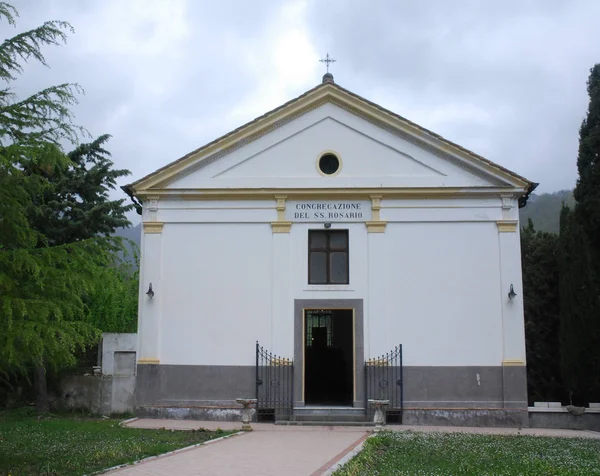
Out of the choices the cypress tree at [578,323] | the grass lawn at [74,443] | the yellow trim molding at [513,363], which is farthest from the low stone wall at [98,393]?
the cypress tree at [578,323]

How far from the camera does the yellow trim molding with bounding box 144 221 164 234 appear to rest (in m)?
18.3

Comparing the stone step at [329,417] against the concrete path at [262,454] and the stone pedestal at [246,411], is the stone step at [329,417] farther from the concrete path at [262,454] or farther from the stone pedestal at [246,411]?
the stone pedestal at [246,411]

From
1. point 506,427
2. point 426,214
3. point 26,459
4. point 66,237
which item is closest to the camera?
point 26,459

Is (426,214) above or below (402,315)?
above

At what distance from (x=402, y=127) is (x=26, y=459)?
40.1 feet

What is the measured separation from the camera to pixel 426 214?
18125mm

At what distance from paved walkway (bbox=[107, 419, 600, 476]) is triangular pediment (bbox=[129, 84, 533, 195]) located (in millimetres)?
6273

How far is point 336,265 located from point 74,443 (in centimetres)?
827

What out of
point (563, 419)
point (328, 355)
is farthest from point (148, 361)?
point (563, 419)

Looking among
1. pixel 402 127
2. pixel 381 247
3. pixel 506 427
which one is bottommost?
pixel 506 427

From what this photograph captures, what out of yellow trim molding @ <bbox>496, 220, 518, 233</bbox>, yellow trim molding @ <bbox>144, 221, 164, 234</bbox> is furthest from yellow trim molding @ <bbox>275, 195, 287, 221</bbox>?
yellow trim molding @ <bbox>496, 220, 518, 233</bbox>

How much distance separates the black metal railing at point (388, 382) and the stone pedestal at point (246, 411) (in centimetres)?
306

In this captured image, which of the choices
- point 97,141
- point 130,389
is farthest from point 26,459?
point 97,141

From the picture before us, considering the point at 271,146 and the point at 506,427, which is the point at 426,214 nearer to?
the point at 271,146
